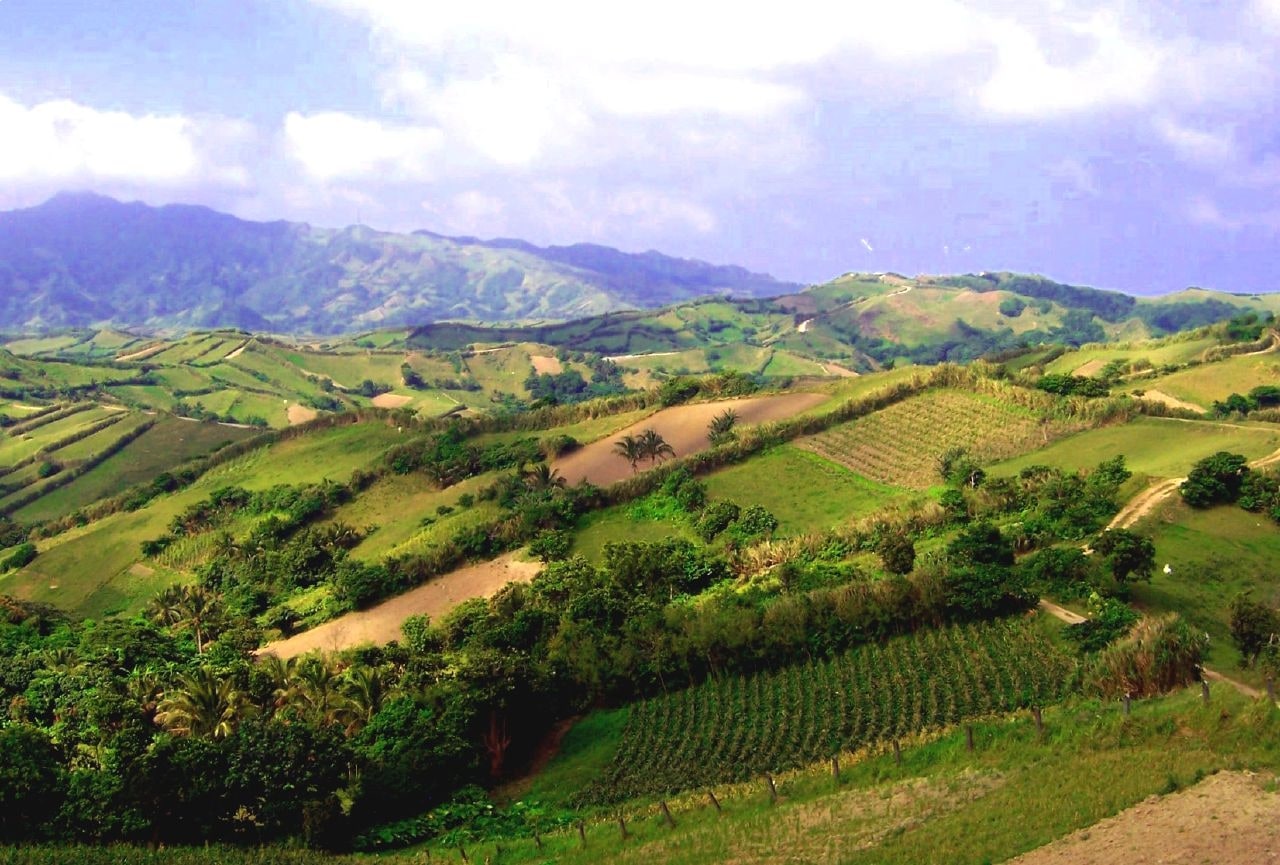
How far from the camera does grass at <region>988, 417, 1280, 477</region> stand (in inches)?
2228

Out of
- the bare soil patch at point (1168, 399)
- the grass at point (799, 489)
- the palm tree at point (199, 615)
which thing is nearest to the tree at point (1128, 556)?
the grass at point (799, 489)

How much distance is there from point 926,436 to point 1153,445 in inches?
555

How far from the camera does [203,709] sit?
3450 centimetres

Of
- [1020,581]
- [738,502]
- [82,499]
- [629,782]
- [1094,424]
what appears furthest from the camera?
[82,499]

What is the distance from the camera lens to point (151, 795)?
27875 millimetres

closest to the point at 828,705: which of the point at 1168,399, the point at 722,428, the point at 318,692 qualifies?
the point at 318,692

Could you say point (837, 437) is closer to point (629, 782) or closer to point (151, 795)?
point (629, 782)

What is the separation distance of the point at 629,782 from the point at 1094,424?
4879cm

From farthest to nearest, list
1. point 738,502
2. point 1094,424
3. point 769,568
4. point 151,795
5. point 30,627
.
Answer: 1. point 1094,424
2. point 738,502
3. point 30,627
4. point 769,568
5. point 151,795

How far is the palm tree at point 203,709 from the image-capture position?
3425 cm

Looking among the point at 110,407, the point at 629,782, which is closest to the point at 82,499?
the point at 110,407

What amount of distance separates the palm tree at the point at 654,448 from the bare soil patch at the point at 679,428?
1.01 m

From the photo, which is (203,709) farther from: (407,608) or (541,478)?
(541,478)

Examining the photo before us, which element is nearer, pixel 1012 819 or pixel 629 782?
pixel 1012 819
